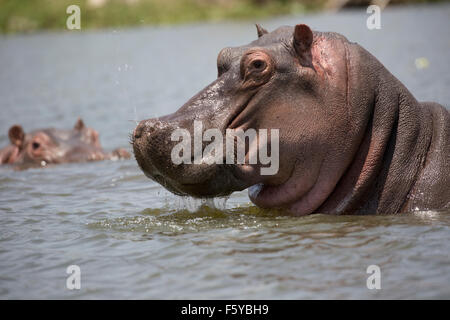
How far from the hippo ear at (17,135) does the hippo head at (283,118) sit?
5803 millimetres

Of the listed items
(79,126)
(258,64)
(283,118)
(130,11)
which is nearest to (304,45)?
(258,64)

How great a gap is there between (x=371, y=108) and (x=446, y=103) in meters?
7.47

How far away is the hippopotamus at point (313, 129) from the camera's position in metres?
5.46

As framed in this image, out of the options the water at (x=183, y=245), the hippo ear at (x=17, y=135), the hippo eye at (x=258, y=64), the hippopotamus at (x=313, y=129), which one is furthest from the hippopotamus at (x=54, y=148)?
the hippo eye at (x=258, y=64)

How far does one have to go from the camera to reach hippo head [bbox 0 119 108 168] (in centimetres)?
1070

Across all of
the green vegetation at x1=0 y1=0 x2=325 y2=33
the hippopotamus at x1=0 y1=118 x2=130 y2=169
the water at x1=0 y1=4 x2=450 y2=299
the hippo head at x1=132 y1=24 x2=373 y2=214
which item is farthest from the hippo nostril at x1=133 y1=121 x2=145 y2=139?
the green vegetation at x1=0 y1=0 x2=325 y2=33

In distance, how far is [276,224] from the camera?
5.89 meters

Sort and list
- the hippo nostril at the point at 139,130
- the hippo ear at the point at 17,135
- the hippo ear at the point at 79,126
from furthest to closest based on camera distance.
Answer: the hippo ear at the point at 79,126
the hippo ear at the point at 17,135
the hippo nostril at the point at 139,130

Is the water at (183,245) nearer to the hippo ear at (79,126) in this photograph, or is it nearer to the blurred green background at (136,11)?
the hippo ear at (79,126)

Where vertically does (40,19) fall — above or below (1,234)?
above

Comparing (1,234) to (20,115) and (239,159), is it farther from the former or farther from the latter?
(20,115)

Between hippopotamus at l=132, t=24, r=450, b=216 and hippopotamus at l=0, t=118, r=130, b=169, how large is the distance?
17.4ft

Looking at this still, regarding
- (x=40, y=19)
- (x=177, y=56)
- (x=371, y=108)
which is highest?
(x=40, y=19)
